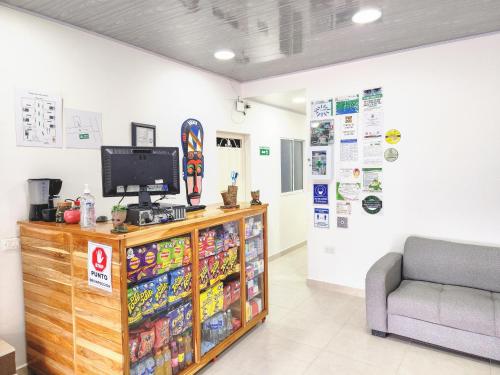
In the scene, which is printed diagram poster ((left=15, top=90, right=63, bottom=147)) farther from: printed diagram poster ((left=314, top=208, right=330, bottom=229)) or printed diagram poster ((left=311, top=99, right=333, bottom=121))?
printed diagram poster ((left=314, top=208, right=330, bottom=229))

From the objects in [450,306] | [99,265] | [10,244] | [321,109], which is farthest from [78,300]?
[321,109]

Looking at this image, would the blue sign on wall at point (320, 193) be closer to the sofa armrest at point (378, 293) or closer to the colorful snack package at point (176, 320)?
the sofa armrest at point (378, 293)

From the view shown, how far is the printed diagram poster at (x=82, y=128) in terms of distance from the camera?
113 inches

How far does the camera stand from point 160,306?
2.33 metres

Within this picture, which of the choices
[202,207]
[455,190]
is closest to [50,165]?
[202,207]

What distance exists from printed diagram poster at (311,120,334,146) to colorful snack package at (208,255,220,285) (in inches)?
82.9

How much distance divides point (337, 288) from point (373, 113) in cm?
215

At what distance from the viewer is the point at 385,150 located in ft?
12.5

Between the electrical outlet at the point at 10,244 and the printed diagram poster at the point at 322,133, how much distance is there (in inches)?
126

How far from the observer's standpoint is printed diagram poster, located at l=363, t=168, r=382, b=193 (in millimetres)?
3871

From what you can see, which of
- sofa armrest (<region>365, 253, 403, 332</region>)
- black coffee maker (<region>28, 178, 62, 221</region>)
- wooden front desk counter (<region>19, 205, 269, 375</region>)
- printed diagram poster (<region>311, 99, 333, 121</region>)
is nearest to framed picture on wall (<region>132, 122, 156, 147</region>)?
black coffee maker (<region>28, 178, 62, 221</region>)

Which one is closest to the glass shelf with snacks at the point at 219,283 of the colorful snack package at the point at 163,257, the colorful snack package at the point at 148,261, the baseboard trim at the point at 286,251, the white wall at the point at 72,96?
the colorful snack package at the point at 163,257

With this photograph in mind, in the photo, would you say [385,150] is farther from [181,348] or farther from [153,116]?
[181,348]

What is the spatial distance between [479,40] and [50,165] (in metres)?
4.05
